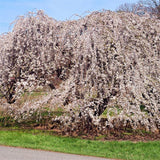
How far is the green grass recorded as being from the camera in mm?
5668

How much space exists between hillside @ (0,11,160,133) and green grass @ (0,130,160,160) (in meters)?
0.50

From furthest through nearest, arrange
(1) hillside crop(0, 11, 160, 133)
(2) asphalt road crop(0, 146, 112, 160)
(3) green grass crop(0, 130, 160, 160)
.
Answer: (1) hillside crop(0, 11, 160, 133)
(3) green grass crop(0, 130, 160, 160)
(2) asphalt road crop(0, 146, 112, 160)

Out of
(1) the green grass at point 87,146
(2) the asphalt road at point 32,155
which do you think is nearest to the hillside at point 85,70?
(1) the green grass at point 87,146

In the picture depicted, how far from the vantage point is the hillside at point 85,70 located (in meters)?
7.09

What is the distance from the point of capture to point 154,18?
8.70 meters

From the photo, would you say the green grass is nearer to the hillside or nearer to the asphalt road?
the asphalt road

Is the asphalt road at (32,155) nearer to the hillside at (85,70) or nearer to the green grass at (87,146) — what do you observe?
the green grass at (87,146)

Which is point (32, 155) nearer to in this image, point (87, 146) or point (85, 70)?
point (87, 146)

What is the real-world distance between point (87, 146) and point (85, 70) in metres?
2.29

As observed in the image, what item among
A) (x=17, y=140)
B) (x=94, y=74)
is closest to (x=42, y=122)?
(x=17, y=140)

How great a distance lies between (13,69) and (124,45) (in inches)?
151

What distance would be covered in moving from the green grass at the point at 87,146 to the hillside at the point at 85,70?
1.64 ft

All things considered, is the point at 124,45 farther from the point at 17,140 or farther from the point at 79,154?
the point at 17,140

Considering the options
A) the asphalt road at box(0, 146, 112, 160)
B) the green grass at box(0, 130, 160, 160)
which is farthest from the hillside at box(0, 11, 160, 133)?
the asphalt road at box(0, 146, 112, 160)
